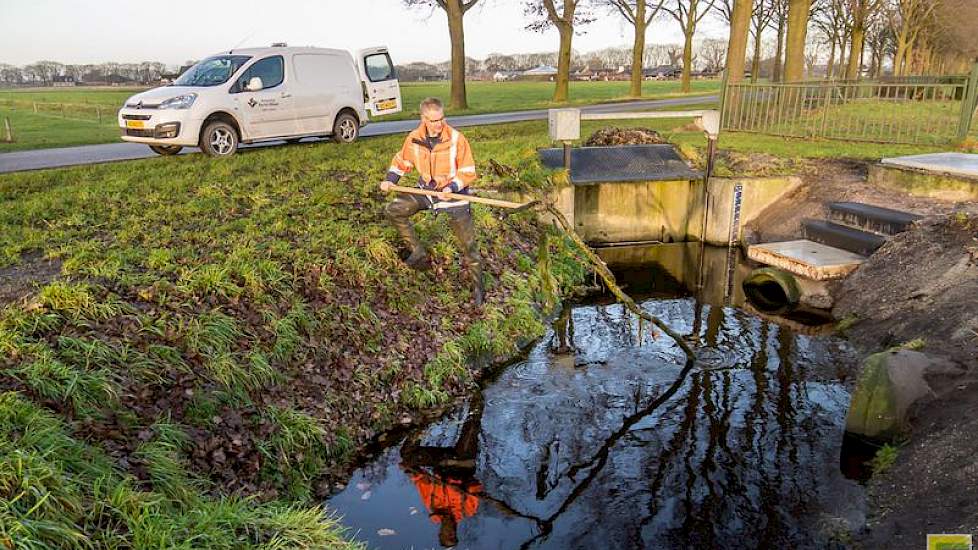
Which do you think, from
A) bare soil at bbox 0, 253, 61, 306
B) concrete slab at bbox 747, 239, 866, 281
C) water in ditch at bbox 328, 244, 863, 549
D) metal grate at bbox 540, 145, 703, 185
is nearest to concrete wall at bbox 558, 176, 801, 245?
metal grate at bbox 540, 145, 703, 185

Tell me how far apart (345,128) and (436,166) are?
8.51 metres

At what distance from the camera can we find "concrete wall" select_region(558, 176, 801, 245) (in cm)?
1278

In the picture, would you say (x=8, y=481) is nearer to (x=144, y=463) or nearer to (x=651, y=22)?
(x=144, y=463)

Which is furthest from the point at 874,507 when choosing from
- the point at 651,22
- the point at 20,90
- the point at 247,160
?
the point at 20,90

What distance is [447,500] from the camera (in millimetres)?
5520

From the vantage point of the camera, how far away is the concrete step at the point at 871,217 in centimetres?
1008

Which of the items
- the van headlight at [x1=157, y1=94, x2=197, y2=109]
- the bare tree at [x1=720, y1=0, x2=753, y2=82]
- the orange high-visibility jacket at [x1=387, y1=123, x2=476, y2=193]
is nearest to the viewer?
the orange high-visibility jacket at [x1=387, y1=123, x2=476, y2=193]

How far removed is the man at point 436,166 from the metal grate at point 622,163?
5.40 m

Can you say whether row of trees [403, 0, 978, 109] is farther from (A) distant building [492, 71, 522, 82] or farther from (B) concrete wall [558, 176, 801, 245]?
(A) distant building [492, 71, 522, 82]

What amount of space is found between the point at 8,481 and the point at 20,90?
60229mm

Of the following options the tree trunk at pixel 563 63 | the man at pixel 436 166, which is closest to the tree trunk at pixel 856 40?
the tree trunk at pixel 563 63

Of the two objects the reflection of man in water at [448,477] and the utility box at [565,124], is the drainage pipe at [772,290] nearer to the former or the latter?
the utility box at [565,124]

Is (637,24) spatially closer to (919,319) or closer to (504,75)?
(919,319)

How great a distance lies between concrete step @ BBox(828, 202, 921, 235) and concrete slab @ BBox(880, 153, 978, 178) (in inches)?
38.8
